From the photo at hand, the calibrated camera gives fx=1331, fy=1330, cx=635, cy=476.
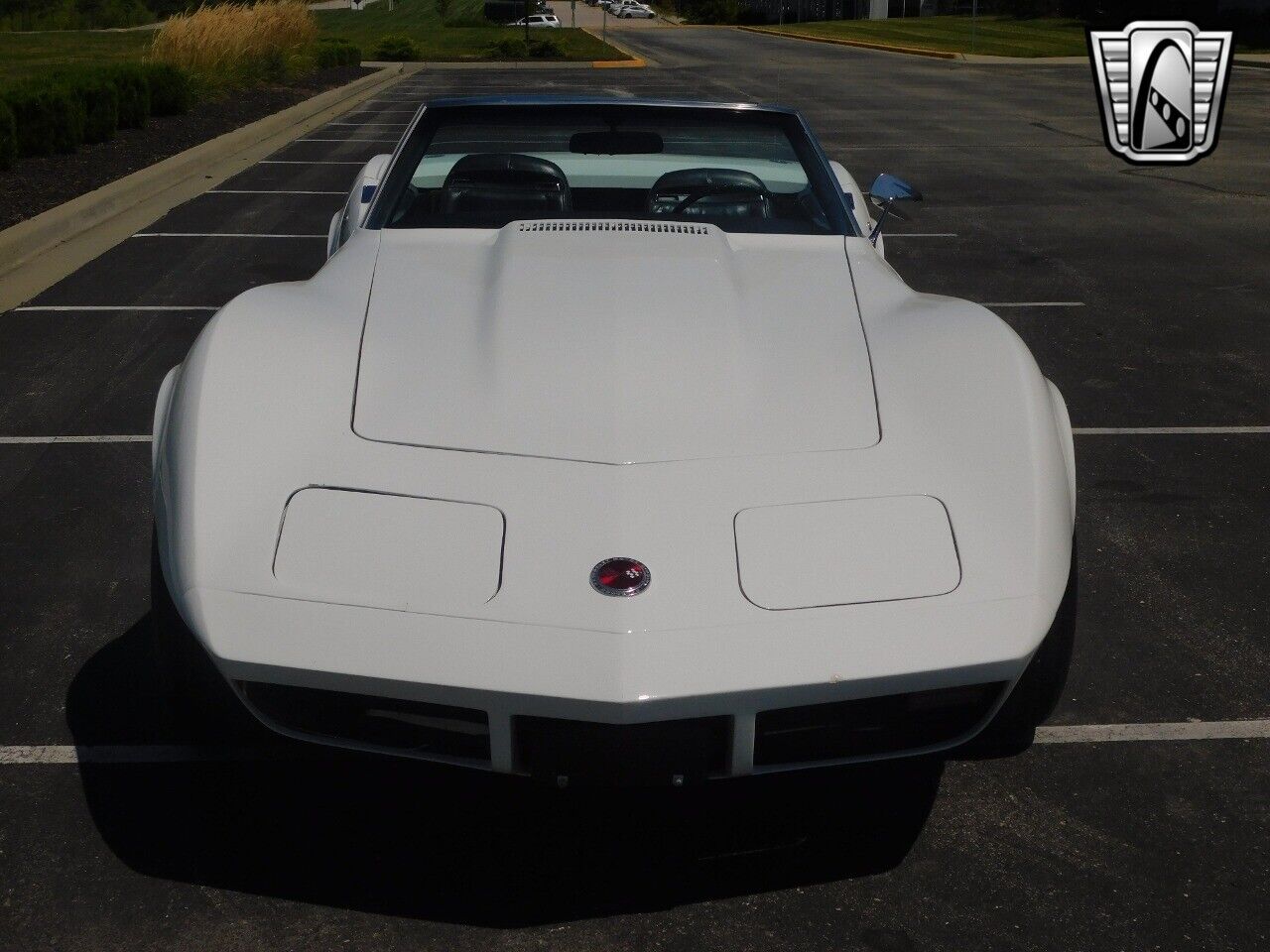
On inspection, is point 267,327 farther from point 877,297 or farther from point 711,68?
point 711,68

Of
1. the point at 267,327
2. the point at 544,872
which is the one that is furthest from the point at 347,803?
the point at 267,327

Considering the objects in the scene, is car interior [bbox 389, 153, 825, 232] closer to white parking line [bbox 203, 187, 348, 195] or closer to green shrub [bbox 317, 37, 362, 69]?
white parking line [bbox 203, 187, 348, 195]

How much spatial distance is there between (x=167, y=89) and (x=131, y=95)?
5.45 ft

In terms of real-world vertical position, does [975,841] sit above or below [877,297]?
below

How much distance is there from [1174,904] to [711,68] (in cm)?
3319

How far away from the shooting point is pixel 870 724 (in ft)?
8.25

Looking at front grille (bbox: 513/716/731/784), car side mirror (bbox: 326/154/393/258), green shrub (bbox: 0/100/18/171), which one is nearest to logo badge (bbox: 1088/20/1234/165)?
green shrub (bbox: 0/100/18/171)

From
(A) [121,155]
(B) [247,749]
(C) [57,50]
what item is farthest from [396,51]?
(B) [247,749]

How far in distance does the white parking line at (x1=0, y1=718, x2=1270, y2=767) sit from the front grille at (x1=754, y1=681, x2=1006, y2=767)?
79cm

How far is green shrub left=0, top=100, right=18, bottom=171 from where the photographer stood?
11055 mm

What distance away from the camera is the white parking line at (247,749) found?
10.3 ft

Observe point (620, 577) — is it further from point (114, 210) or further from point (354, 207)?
point (114, 210)

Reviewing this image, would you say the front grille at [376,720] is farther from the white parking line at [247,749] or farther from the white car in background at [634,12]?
the white car in background at [634,12]

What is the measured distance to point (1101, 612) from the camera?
3.97 metres
